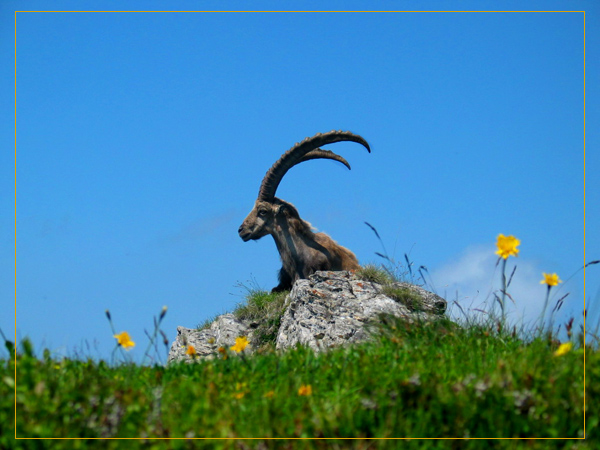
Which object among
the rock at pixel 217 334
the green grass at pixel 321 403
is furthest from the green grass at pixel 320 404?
the rock at pixel 217 334

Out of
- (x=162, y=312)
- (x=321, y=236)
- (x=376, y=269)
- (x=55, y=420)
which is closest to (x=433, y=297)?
(x=376, y=269)

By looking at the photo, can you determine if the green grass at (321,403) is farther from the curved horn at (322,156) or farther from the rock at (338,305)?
the curved horn at (322,156)

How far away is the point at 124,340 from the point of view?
17.2 feet

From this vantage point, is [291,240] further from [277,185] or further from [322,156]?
[322,156]

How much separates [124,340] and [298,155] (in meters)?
8.46

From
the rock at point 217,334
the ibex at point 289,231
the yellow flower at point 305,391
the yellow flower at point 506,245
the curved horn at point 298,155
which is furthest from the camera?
the ibex at point 289,231

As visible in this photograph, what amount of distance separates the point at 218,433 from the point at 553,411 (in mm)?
2212

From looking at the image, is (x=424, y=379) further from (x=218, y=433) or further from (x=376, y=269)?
(x=376, y=269)

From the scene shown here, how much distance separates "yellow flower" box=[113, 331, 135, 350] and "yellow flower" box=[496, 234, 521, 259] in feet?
9.89

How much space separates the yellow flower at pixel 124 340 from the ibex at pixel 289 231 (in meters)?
8.20

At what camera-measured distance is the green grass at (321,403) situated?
403 centimetres

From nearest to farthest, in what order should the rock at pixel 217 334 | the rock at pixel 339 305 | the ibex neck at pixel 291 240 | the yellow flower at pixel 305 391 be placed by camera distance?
the yellow flower at pixel 305 391, the rock at pixel 339 305, the rock at pixel 217 334, the ibex neck at pixel 291 240

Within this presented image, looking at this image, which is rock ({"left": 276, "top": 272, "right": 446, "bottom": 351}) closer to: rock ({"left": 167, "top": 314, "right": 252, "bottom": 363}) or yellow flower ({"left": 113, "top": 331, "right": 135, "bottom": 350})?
rock ({"left": 167, "top": 314, "right": 252, "bottom": 363})

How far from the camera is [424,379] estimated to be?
459 cm
